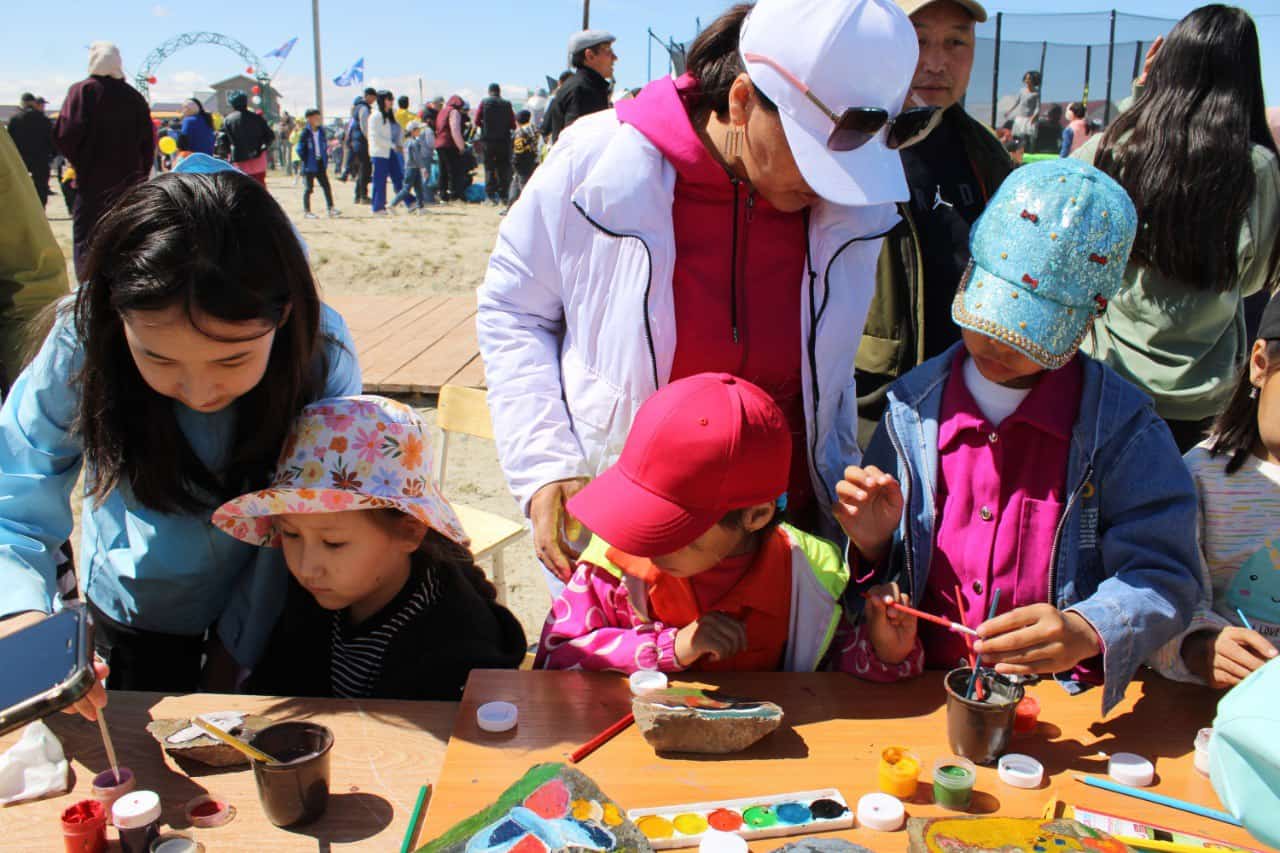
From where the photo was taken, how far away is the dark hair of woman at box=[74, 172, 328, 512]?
4.94ft

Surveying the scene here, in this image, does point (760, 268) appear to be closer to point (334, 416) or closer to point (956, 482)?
point (956, 482)

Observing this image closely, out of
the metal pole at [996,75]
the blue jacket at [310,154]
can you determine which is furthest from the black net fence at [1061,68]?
the blue jacket at [310,154]

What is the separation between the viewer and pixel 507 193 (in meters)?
16.2

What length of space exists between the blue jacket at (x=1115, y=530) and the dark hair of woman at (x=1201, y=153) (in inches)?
39.8

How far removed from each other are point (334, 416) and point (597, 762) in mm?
781

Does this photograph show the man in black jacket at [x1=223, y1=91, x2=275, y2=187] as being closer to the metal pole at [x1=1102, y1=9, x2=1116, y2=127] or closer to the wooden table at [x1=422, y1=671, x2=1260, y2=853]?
the wooden table at [x1=422, y1=671, x2=1260, y2=853]

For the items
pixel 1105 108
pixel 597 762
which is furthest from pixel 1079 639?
pixel 1105 108

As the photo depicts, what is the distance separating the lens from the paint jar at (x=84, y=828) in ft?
4.30

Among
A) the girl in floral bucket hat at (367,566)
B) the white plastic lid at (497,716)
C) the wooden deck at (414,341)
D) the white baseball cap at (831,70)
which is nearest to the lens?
the white plastic lid at (497,716)

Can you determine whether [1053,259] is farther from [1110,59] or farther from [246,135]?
[1110,59]

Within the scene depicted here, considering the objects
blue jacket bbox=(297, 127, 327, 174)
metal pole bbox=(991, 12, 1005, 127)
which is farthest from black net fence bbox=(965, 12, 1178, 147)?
blue jacket bbox=(297, 127, 327, 174)

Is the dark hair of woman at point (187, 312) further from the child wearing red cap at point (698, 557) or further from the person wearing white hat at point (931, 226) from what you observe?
the person wearing white hat at point (931, 226)

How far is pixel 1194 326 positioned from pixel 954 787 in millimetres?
1700

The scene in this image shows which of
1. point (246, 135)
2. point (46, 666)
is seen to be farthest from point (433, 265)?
point (46, 666)
